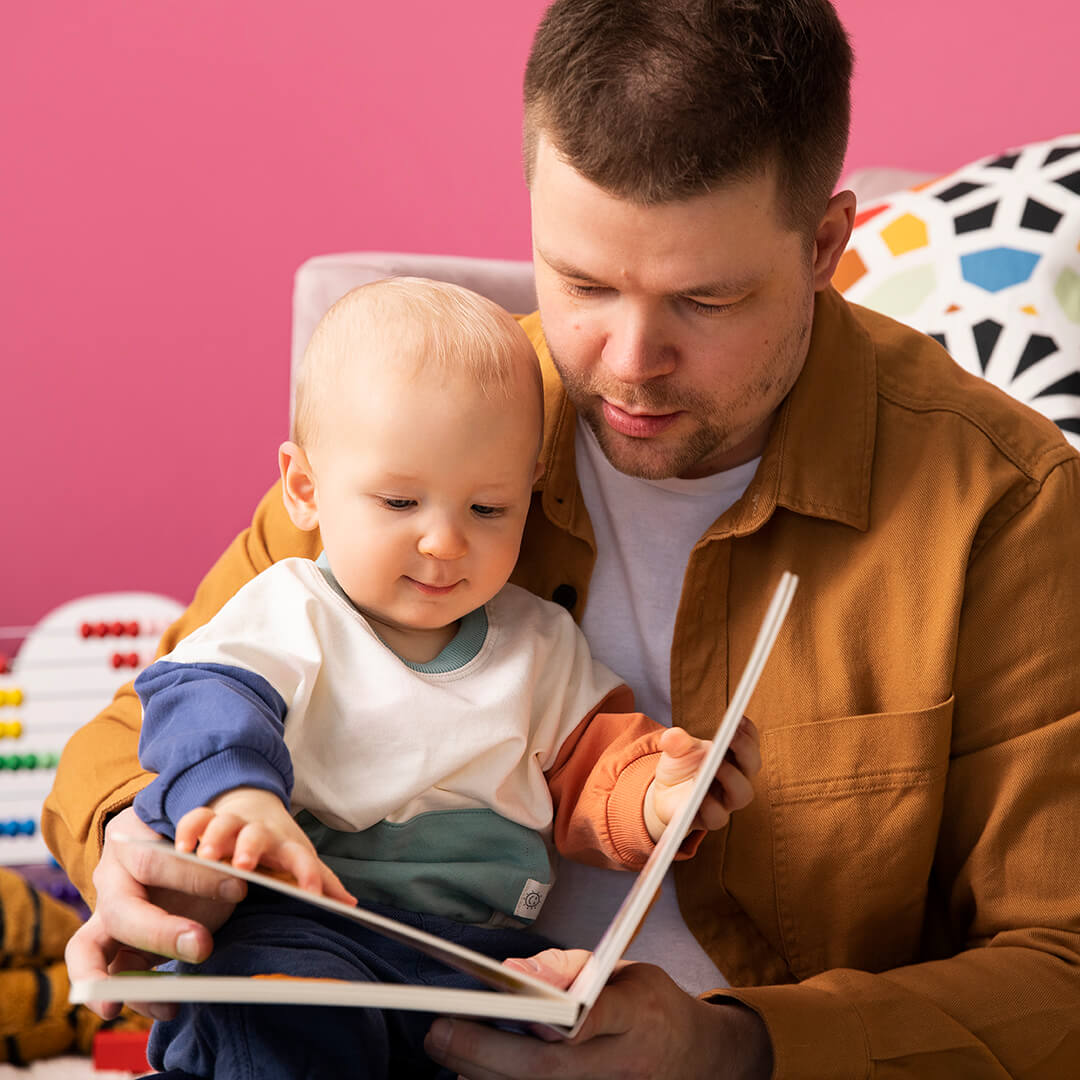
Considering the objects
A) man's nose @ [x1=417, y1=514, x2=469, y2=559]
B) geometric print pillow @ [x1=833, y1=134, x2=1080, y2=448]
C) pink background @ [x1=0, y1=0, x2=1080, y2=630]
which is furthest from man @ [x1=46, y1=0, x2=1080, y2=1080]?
pink background @ [x1=0, y1=0, x2=1080, y2=630]

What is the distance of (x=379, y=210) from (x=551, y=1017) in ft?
7.45

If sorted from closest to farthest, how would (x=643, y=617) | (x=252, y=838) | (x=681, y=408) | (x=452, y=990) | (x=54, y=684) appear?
(x=452, y=990)
(x=252, y=838)
(x=681, y=408)
(x=643, y=617)
(x=54, y=684)

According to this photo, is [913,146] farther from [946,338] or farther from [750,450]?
[750,450]

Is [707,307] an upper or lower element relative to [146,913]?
upper

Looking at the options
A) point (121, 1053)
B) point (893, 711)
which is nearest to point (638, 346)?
point (893, 711)

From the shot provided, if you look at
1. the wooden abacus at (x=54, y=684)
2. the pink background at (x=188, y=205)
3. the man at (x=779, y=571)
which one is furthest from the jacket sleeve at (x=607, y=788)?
the pink background at (x=188, y=205)

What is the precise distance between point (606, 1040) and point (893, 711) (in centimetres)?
45

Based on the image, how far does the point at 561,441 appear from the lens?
1443 millimetres

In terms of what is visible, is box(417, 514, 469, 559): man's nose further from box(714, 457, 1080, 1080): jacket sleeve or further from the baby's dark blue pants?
box(714, 457, 1080, 1080): jacket sleeve

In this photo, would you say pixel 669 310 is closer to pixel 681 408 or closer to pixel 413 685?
pixel 681 408

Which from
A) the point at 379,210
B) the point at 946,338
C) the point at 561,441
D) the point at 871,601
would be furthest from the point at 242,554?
the point at 379,210

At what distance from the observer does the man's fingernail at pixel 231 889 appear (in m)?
0.95

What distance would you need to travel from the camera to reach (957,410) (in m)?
1.37

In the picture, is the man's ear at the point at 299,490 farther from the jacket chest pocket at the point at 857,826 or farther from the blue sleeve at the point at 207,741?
the jacket chest pocket at the point at 857,826
